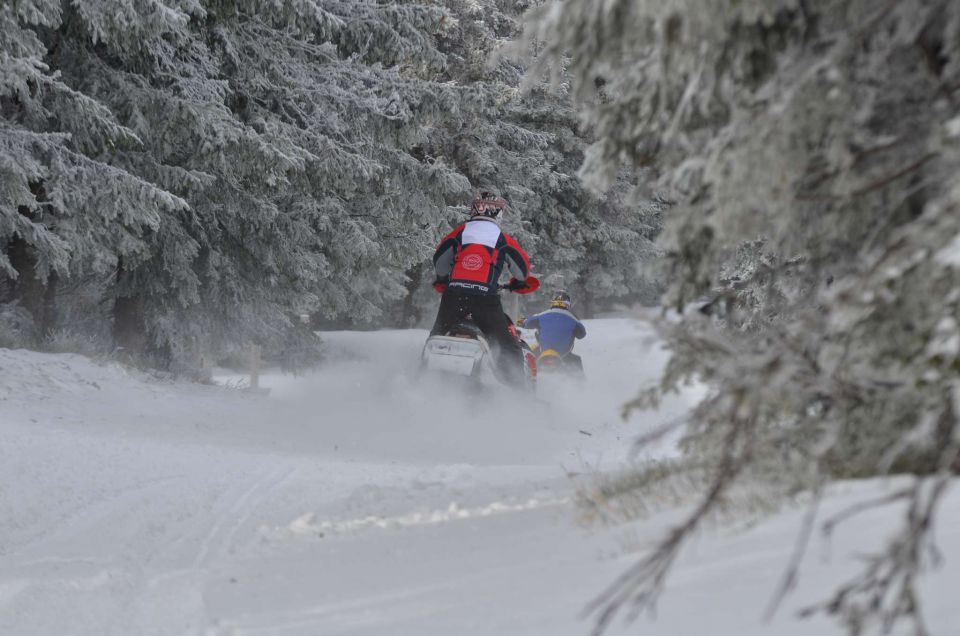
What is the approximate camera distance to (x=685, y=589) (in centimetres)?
331

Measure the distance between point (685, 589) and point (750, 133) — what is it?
159cm

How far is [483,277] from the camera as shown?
10.4 metres

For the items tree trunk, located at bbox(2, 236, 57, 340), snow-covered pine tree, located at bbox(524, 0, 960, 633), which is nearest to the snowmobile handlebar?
tree trunk, located at bbox(2, 236, 57, 340)

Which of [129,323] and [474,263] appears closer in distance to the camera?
[474,263]

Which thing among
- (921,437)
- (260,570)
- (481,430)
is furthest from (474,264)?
(921,437)

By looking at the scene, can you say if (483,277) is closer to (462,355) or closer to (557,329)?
(462,355)

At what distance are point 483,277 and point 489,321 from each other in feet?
1.66

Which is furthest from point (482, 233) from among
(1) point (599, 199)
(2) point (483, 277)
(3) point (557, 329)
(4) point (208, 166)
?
(4) point (208, 166)

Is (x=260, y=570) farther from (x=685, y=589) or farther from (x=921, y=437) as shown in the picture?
(x=921, y=437)

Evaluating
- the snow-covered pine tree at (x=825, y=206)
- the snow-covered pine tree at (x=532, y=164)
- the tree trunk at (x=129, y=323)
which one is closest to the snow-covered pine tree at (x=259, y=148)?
the tree trunk at (x=129, y=323)

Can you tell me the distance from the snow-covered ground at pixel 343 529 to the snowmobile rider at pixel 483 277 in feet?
2.28

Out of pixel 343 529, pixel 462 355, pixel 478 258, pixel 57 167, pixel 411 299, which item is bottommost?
pixel 343 529

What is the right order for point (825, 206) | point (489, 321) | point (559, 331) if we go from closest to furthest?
point (825, 206) → point (489, 321) → point (559, 331)

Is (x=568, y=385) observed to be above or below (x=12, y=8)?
below
